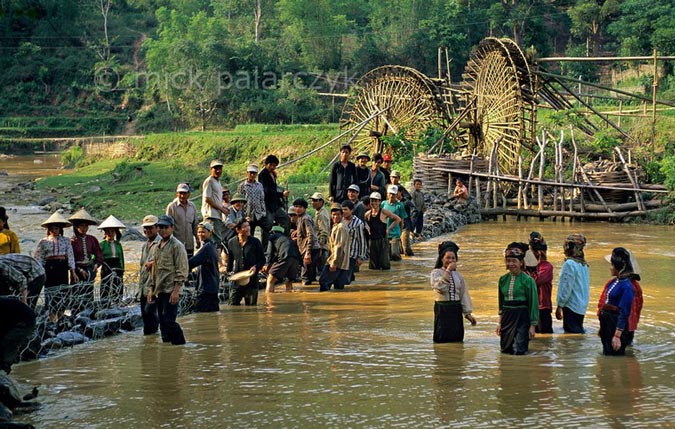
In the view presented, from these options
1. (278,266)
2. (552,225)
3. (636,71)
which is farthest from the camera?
(636,71)

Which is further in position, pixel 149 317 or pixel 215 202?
pixel 215 202

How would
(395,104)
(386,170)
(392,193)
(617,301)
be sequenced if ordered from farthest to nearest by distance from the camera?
(395,104), (386,170), (392,193), (617,301)

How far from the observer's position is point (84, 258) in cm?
1229

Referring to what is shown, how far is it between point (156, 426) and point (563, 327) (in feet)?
16.1

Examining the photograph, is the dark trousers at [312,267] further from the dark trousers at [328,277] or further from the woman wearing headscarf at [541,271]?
the woman wearing headscarf at [541,271]

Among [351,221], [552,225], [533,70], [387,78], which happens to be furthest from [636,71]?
[351,221]

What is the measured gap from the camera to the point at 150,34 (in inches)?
3132

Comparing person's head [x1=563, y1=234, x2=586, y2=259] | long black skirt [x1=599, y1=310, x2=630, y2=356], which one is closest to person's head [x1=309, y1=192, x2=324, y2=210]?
person's head [x1=563, y1=234, x2=586, y2=259]

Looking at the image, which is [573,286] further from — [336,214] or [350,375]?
[336,214]

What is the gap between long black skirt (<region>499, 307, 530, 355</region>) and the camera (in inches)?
391

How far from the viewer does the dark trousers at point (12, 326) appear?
8.38 meters

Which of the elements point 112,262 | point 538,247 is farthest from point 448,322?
point 112,262

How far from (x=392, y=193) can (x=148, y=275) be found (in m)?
6.80

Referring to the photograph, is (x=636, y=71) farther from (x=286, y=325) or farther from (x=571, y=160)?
(x=286, y=325)
